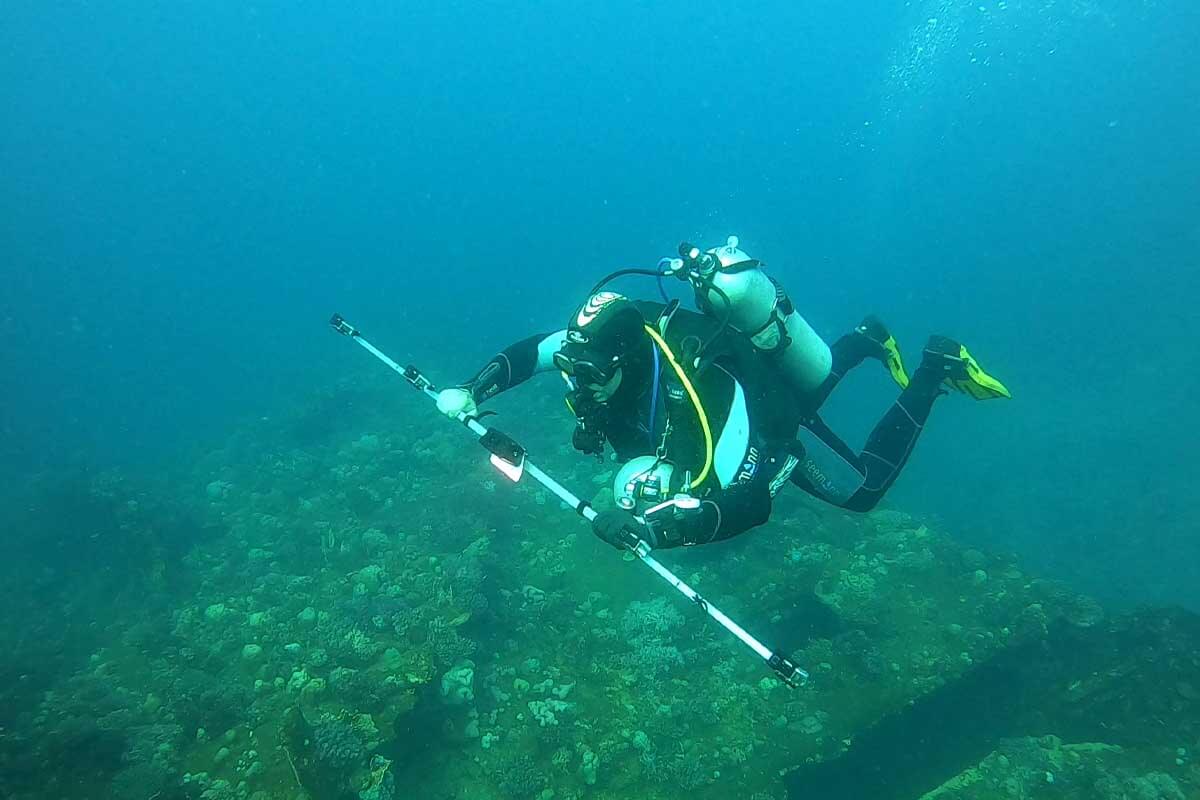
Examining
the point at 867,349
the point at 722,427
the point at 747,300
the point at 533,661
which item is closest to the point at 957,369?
the point at 867,349

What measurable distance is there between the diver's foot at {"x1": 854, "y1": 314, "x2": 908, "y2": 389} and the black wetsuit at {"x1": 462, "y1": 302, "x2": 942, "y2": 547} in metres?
1.12

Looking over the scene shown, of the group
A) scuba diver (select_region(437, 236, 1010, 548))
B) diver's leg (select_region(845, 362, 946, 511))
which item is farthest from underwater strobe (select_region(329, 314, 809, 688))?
diver's leg (select_region(845, 362, 946, 511))

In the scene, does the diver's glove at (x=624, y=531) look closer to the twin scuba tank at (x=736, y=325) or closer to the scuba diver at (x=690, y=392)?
the scuba diver at (x=690, y=392)

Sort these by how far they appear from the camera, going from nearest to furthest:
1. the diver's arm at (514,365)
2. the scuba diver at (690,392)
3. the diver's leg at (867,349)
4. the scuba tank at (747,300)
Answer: the scuba diver at (690,392) < the scuba tank at (747,300) < the diver's arm at (514,365) < the diver's leg at (867,349)

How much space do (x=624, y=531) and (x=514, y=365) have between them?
2171mm

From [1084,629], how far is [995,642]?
1.20 m

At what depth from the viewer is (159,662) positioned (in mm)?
8133

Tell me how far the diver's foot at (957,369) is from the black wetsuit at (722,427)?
872 millimetres

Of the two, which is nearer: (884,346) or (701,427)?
(701,427)

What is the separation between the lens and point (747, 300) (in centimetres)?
482

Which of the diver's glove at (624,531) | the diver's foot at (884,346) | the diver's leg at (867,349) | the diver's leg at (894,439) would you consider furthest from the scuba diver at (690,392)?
the diver's foot at (884,346)

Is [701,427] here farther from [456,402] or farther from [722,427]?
[456,402]

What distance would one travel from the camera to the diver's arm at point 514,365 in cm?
493

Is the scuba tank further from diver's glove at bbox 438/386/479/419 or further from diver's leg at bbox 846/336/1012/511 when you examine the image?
diver's glove at bbox 438/386/479/419
